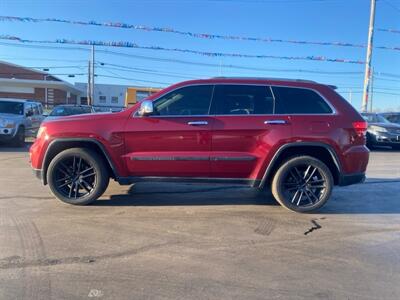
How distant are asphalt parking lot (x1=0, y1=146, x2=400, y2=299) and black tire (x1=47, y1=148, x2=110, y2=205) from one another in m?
0.19

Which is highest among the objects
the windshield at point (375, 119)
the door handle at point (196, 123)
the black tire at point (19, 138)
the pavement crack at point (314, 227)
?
the windshield at point (375, 119)

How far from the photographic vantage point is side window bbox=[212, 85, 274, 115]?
596cm

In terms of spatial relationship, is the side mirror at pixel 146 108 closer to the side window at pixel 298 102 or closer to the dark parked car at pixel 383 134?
the side window at pixel 298 102

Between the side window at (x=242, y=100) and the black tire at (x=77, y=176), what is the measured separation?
6.12 ft

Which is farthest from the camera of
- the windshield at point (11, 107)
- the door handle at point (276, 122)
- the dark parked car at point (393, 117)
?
the dark parked car at point (393, 117)

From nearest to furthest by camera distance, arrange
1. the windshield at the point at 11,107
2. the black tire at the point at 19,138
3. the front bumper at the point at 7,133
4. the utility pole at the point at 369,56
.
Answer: the front bumper at the point at 7,133, the black tire at the point at 19,138, the windshield at the point at 11,107, the utility pole at the point at 369,56

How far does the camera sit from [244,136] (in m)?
5.83

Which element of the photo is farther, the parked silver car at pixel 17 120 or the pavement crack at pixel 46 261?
the parked silver car at pixel 17 120

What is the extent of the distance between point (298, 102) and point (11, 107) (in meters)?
12.9

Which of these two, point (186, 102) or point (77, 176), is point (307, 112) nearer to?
point (186, 102)

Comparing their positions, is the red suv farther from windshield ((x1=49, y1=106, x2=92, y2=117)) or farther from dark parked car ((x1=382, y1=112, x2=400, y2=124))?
dark parked car ((x1=382, y1=112, x2=400, y2=124))

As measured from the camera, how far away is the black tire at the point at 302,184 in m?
5.95

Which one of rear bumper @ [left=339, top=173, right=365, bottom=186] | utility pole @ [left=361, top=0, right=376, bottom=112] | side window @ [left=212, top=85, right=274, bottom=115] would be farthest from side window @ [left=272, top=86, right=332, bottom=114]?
utility pole @ [left=361, top=0, right=376, bottom=112]

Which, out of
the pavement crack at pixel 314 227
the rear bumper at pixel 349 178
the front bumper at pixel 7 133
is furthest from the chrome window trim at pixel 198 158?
the front bumper at pixel 7 133
